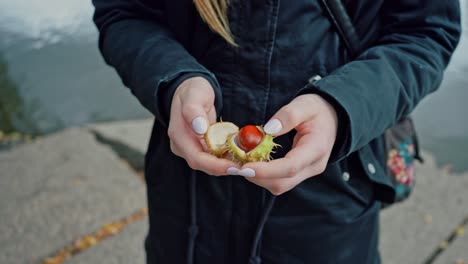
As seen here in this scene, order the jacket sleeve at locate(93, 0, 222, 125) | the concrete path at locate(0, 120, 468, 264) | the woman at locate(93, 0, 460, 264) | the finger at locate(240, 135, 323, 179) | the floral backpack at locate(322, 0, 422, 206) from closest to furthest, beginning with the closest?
1. the finger at locate(240, 135, 323, 179)
2. the woman at locate(93, 0, 460, 264)
3. the jacket sleeve at locate(93, 0, 222, 125)
4. the floral backpack at locate(322, 0, 422, 206)
5. the concrete path at locate(0, 120, 468, 264)

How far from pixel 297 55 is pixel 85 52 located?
151 inches

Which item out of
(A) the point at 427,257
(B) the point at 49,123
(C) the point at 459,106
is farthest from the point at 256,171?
(C) the point at 459,106

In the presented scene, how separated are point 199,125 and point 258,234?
1.16ft

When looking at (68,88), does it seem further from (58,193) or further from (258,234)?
(258,234)

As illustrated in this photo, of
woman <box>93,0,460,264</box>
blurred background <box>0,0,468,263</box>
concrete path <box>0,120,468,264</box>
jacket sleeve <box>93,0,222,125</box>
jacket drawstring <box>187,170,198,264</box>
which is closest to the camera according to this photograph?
woman <box>93,0,460,264</box>

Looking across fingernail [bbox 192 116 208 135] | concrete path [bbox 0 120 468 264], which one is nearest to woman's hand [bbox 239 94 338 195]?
fingernail [bbox 192 116 208 135]

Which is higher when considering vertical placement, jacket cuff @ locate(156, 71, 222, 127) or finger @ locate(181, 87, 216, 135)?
finger @ locate(181, 87, 216, 135)

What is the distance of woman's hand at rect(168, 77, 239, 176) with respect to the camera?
75 cm

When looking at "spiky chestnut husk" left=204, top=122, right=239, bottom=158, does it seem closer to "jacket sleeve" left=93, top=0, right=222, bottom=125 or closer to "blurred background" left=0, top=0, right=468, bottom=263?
"jacket sleeve" left=93, top=0, right=222, bottom=125

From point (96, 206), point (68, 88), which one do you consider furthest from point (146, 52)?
point (68, 88)

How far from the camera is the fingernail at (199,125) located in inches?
29.5

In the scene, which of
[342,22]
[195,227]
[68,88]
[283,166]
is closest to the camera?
[283,166]

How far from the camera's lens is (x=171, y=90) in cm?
89

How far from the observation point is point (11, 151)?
2.69m
